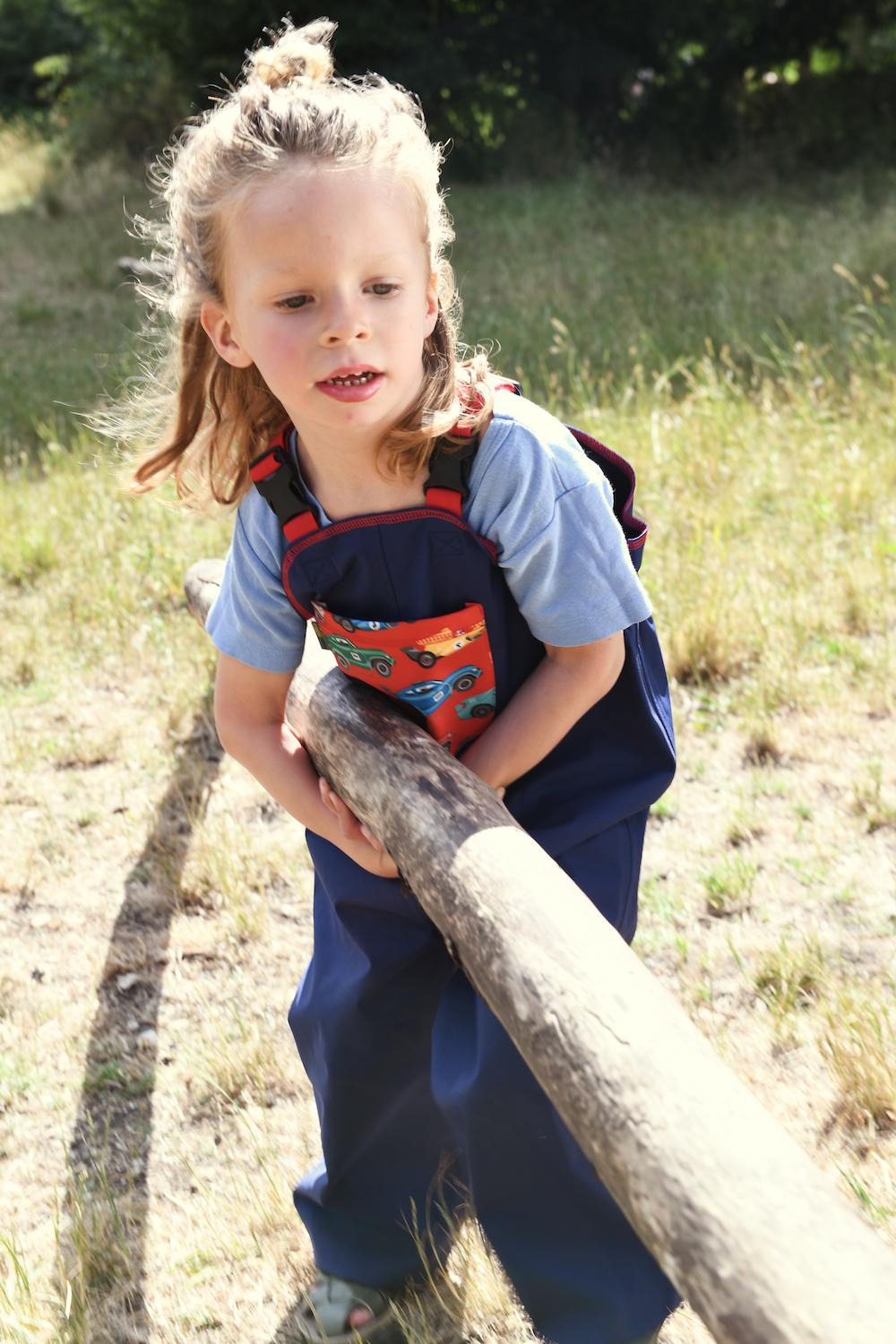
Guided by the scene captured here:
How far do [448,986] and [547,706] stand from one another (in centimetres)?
53

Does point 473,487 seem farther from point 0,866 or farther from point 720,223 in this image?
point 720,223

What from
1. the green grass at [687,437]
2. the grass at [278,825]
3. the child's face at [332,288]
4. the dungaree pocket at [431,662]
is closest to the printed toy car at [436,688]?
the dungaree pocket at [431,662]

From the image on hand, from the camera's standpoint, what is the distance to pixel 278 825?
369cm

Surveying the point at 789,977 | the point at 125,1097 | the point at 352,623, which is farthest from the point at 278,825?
the point at 352,623

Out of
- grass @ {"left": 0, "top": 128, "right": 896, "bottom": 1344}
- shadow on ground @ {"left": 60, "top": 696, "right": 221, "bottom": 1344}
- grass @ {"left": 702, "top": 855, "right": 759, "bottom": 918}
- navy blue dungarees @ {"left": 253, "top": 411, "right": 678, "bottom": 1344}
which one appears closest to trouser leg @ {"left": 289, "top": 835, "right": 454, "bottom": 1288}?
navy blue dungarees @ {"left": 253, "top": 411, "right": 678, "bottom": 1344}

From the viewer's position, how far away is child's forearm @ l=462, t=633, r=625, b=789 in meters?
1.86

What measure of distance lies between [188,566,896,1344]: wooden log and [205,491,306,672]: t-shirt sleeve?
0.29 metres

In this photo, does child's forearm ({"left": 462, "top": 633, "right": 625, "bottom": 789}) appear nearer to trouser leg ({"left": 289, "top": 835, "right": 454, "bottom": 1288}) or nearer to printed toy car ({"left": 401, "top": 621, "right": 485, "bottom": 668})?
printed toy car ({"left": 401, "top": 621, "right": 485, "bottom": 668})

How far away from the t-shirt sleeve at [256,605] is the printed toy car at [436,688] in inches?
8.0

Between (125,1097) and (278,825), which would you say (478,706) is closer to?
(125,1097)

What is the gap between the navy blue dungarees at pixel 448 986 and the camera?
73.0 inches

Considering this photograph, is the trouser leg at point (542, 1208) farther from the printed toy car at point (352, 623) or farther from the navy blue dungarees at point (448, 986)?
the printed toy car at point (352, 623)

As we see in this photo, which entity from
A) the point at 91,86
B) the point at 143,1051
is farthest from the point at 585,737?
the point at 91,86

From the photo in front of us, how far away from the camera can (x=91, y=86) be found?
15.0 m
